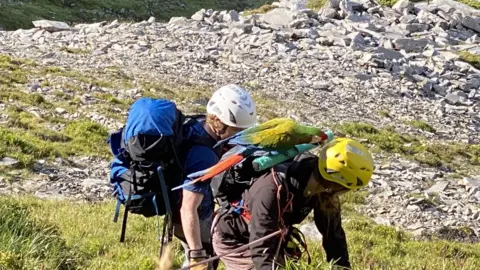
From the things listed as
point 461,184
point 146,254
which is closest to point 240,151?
point 146,254

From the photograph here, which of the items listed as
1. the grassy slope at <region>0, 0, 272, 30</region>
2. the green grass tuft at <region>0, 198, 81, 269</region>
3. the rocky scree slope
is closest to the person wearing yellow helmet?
the green grass tuft at <region>0, 198, 81, 269</region>

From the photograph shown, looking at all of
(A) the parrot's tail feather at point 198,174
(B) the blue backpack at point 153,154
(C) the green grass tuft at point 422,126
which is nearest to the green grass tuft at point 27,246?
(B) the blue backpack at point 153,154

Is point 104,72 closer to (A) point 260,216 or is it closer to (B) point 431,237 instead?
(B) point 431,237

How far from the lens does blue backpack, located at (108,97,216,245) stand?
480 cm

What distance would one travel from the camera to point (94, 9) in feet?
149

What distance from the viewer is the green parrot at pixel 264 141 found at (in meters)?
4.41

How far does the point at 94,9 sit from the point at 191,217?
42.3 meters

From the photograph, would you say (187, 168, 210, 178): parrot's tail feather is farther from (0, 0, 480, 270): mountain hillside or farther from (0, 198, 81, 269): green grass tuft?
(0, 198, 81, 269): green grass tuft

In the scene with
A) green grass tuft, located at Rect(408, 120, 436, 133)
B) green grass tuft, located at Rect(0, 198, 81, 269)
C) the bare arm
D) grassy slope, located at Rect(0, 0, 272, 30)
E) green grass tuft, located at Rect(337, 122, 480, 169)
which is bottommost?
grassy slope, located at Rect(0, 0, 272, 30)

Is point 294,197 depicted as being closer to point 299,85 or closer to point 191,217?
point 191,217

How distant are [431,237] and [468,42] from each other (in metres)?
22.8

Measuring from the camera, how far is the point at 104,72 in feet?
67.7

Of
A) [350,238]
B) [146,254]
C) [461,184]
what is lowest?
[461,184]

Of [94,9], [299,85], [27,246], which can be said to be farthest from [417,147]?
[94,9]
